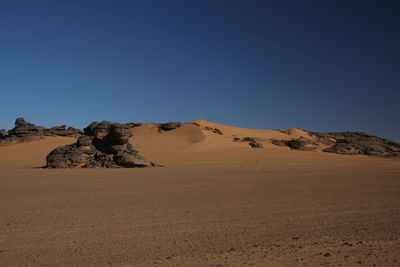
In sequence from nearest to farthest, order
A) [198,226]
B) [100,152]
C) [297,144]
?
[198,226] → [100,152] → [297,144]

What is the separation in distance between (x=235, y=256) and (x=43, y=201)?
5.53 meters

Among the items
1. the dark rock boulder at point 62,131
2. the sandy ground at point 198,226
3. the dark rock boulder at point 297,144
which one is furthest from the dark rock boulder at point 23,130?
the sandy ground at point 198,226

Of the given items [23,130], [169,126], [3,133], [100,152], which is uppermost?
[169,126]

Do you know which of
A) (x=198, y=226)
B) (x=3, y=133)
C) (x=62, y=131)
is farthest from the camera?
(x=62, y=131)

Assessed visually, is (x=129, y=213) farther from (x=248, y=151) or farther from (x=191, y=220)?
(x=248, y=151)

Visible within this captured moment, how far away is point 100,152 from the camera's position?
787 inches

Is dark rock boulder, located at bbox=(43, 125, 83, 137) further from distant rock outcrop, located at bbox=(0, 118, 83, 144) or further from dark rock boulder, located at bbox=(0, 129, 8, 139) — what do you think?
dark rock boulder, located at bbox=(0, 129, 8, 139)

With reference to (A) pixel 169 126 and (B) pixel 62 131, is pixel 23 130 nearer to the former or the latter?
(B) pixel 62 131

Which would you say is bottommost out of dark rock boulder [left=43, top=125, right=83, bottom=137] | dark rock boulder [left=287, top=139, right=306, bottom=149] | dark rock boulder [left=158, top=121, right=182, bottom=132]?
dark rock boulder [left=287, top=139, right=306, bottom=149]

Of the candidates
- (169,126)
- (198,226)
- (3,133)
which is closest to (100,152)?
(198,226)

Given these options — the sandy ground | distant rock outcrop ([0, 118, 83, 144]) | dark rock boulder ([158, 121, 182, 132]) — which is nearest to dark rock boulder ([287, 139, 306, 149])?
dark rock boulder ([158, 121, 182, 132])

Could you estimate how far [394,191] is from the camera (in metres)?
9.13

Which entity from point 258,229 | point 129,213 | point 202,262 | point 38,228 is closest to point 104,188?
point 129,213

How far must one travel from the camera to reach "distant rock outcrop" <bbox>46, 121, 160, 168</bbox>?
18375mm
